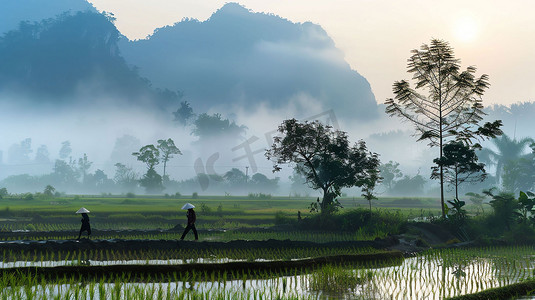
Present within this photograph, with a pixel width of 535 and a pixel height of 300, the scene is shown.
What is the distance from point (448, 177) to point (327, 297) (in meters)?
18.1

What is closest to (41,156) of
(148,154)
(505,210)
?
(148,154)

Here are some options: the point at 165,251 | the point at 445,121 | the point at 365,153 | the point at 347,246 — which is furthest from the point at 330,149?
the point at 165,251

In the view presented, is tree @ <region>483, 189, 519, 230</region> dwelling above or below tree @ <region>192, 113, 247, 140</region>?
below

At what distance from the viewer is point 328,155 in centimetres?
3041

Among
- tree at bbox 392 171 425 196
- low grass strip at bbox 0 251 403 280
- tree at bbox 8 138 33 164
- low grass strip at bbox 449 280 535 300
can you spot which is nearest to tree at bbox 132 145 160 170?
tree at bbox 392 171 425 196

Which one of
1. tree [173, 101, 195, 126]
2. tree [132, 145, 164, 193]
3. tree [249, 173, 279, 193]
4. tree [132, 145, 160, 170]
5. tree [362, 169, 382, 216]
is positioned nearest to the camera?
tree [362, 169, 382, 216]

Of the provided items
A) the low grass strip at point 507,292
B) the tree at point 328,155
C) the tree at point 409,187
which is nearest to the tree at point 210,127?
the tree at point 409,187

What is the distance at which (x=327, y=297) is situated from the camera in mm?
10461

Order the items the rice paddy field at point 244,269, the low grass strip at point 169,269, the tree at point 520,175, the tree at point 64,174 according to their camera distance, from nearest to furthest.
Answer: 1. the rice paddy field at point 244,269
2. the low grass strip at point 169,269
3. the tree at point 520,175
4. the tree at point 64,174

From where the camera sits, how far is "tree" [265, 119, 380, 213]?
30047 mm

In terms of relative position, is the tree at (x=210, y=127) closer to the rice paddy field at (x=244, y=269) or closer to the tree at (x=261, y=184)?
the tree at (x=261, y=184)

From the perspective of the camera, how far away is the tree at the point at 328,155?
3005 cm

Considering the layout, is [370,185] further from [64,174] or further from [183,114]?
[64,174]

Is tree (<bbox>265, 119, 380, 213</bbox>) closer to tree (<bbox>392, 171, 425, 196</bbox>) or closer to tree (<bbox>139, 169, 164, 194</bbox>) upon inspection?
tree (<bbox>139, 169, 164, 194</bbox>)
